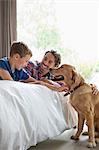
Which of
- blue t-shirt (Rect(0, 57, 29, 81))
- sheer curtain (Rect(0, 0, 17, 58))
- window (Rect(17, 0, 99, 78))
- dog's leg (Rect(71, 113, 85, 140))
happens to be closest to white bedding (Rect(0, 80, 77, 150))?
dog's leg (Rect(71, 113, 85, 140))

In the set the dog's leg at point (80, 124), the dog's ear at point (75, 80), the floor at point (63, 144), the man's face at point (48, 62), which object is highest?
the man's face at point (48, 62)

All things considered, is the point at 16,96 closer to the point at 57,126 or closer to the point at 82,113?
the point at 57,126

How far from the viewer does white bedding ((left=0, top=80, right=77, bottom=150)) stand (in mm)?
1672

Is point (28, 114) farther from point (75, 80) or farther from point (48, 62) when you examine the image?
point (48, 62)

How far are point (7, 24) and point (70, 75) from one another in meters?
2.07

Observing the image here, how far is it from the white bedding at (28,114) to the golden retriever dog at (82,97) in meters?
0.12

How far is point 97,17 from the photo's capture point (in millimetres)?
4059

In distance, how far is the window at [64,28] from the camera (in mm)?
4074

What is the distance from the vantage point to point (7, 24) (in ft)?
13.7

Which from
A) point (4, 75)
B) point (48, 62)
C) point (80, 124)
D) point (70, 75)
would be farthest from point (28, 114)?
point (48, 62)

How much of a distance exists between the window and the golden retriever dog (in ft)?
5.59

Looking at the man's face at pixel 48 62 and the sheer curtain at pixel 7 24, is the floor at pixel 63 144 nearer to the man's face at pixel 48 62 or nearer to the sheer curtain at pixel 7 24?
the man's face at pixel 48 62

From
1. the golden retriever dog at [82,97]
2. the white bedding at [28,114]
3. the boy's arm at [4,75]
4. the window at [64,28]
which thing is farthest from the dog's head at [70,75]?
the window at [64,28]

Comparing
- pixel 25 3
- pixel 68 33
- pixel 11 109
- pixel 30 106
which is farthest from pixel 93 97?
pixel 25 3
